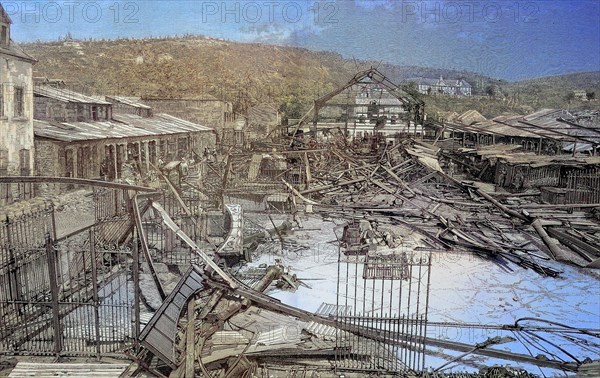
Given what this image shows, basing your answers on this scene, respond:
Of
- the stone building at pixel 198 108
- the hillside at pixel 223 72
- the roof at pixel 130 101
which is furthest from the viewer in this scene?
the stone building at pixel 198 108

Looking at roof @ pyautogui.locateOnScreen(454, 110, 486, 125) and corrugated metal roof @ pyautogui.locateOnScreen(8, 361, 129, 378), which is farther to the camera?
roof @ pyautogui.locateOnScreen(454, 110, 486, 125)

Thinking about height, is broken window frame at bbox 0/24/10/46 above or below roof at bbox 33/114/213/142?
above

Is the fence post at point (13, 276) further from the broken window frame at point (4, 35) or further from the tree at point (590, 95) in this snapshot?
the tree at point (590, 95)

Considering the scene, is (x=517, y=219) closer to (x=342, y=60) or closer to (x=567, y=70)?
(x=567, y=70)

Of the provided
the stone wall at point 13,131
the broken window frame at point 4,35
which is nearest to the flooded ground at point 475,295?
the stone wall at point 13,131

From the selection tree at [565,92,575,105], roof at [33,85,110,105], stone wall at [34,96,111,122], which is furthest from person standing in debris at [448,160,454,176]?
roof at [33,85,110,105]

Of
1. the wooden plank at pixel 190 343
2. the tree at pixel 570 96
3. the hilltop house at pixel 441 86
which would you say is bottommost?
the wooden plank at pixel 190 343

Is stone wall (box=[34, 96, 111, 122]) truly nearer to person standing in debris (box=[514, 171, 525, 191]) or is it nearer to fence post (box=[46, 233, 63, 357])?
fence post (box=[46, 233, 63, 357])

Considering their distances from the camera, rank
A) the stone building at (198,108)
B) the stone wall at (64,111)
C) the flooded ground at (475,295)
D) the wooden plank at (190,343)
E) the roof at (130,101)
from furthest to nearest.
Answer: the stone building at (198,108) < the roof at (130,101) < the stone wall at (64,111) < the flooded ground at (475,295) < the wooden plank at (190,343)

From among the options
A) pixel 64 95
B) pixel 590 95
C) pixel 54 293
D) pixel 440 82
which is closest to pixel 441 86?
pixel 440 82
